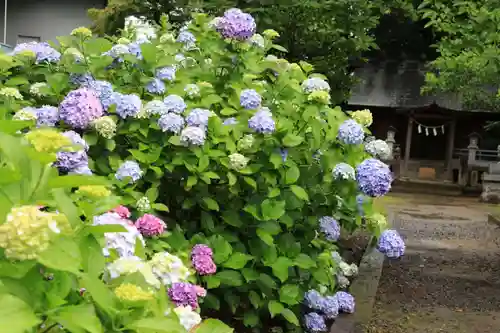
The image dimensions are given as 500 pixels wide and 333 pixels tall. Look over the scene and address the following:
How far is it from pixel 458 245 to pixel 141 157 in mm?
7842

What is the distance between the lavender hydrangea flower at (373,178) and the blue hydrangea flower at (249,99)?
0.64 meters

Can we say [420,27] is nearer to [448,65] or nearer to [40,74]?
[448,65]

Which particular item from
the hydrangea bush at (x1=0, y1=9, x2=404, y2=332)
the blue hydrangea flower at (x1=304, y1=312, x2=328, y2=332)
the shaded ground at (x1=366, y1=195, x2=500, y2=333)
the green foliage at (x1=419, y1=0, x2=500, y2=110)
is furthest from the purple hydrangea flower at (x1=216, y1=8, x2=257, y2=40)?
the green foliage at (x1=419, y1=0, x2=500, y2=110)

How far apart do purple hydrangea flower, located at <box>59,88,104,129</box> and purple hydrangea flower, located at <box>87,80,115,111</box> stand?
0.15 metres

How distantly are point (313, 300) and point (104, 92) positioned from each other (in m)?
1.66

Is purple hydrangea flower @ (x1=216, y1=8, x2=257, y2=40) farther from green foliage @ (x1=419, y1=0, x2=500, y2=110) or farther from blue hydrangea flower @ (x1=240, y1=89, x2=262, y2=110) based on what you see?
green foliage @ (x1=419, y1=0, x2=500, y2=110)

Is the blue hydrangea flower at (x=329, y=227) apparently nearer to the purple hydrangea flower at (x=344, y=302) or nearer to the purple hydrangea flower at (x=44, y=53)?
the purple hydrangea flower at (x=344, y=302)

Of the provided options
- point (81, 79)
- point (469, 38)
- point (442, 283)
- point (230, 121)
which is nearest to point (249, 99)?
point (230, 121)

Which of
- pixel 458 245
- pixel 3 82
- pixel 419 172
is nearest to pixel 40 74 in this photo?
pixel 3 82

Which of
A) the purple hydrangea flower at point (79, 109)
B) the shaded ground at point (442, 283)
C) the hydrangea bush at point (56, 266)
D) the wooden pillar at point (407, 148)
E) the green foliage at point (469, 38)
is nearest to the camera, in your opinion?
the hydrangea bush at point (56, 266)

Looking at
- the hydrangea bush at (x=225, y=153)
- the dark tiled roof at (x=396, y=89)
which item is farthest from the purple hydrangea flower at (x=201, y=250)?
the dark tiled roof at (x=396, y=89)

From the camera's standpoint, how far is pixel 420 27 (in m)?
23.8

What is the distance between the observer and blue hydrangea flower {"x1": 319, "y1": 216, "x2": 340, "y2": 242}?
11.5ft

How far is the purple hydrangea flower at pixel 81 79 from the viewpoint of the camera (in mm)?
3126
